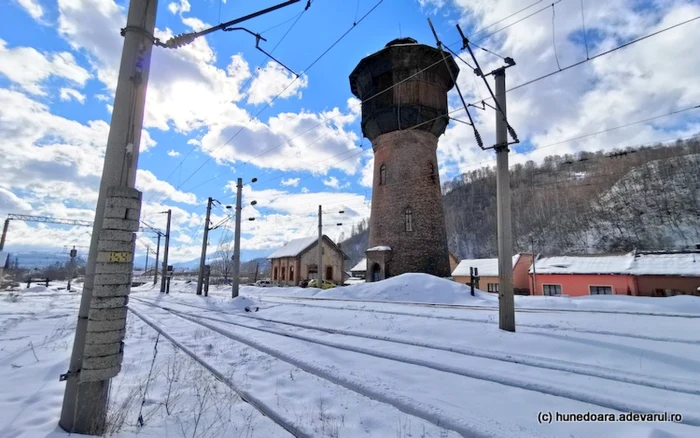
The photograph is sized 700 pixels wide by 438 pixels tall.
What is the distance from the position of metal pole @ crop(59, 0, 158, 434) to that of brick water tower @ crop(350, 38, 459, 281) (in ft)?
74.1

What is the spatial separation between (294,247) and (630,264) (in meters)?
37.3

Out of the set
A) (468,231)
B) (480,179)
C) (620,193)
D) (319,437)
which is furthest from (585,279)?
(480,179)

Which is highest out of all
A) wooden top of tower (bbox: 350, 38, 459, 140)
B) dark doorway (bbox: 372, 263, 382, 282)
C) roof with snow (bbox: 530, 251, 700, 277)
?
wooden top of tower (bbox: 350, 38, 459, 140)

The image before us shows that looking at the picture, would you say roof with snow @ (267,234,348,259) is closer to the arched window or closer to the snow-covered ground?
the arched window

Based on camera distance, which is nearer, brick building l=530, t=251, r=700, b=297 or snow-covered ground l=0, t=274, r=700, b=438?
snow-covered ground l=0, t=274, r=700, b=438

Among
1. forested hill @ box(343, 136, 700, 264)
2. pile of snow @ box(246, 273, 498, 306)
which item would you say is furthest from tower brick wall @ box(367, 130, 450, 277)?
forested hill @ box(343, 136, 700, 264)

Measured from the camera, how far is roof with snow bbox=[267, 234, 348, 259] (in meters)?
44.2

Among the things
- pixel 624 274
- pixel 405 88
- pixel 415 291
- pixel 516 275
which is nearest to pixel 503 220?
pixel 415 291

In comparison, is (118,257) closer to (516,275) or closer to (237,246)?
(237,246)

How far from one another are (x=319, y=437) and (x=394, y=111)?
25.7m

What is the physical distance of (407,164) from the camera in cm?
2617

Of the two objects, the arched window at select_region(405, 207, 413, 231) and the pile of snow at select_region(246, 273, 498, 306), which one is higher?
the arched window at select_region(405, 207, 413, 231)

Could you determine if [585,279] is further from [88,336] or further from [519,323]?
[88,336]

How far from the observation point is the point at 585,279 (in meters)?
33.5
